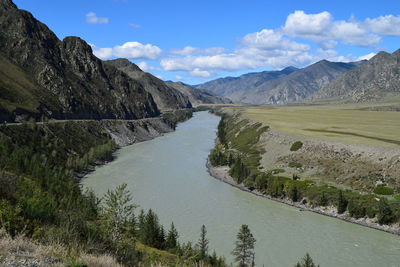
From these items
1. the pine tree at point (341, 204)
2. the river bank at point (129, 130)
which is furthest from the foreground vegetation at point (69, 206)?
the pine tree at point (341, 204)

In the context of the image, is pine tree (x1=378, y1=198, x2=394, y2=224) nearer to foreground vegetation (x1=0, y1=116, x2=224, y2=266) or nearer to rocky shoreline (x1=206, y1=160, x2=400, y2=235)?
rocky shoreline (x1=206, y1=160, x2=400, y2=235)

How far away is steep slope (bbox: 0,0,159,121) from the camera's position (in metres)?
126

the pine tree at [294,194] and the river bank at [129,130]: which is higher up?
the river bank at [129,130]

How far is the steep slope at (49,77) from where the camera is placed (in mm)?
125731

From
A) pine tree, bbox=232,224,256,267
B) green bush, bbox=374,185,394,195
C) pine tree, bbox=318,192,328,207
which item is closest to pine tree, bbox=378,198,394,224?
green bush, bbox=374,185,394,195

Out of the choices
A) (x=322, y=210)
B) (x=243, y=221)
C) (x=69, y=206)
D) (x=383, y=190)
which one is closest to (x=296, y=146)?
(x=383, y=190)

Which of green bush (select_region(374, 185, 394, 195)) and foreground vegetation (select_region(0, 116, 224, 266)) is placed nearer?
foreground vegetation (select_region(0, 116, 224, 266))

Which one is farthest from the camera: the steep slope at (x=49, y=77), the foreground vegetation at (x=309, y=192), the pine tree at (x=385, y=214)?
the steep slope at (x=49, y=77)

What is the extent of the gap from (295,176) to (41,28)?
15732 centimetres

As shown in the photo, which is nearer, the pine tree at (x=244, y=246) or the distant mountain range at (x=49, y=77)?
the pine tree at (x=244, y=246)

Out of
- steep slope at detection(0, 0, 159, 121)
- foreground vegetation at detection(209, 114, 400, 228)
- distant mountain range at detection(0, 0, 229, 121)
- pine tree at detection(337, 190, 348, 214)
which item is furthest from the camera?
steep slope at detection(0, 0, 159, 121)

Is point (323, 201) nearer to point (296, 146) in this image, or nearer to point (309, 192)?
point (309, 192)

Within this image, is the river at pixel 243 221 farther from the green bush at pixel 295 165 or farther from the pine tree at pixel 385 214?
the green bush at pixel 295 165

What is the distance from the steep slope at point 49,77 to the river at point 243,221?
58.2 meters
